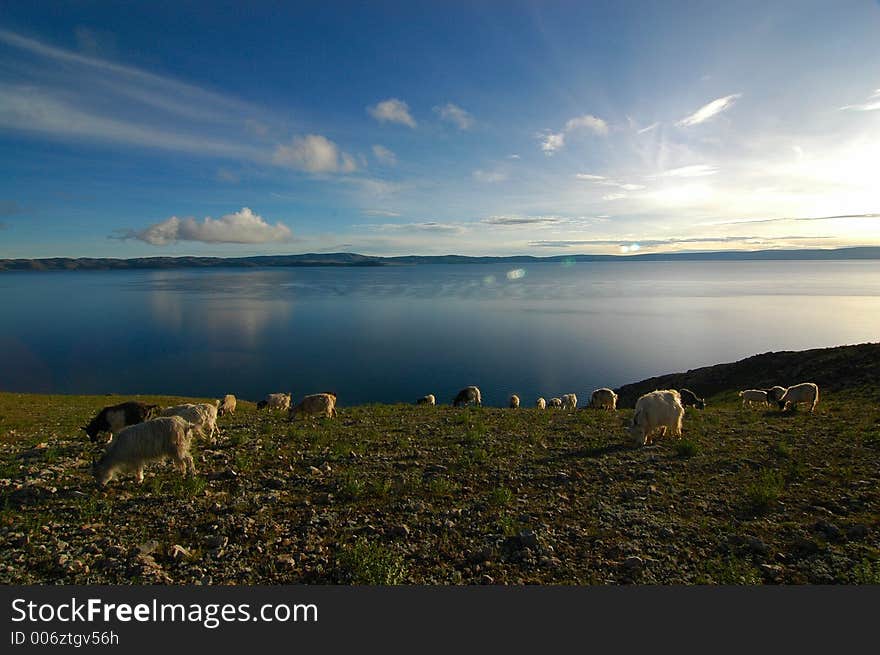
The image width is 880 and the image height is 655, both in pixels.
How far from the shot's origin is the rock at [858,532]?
25.5 ft

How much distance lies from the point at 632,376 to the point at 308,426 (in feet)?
172

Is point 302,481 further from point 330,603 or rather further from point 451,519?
point 330,603

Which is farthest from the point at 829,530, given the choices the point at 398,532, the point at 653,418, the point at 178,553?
the point at 178,553

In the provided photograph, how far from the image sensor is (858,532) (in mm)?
7852

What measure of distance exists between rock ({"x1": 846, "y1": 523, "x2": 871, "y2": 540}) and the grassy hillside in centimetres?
2

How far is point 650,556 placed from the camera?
7371mm

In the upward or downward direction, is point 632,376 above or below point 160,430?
below

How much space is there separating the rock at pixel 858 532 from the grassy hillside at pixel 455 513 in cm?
2

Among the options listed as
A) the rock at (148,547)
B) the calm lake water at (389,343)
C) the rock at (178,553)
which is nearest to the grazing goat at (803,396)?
the rock at (178,553)

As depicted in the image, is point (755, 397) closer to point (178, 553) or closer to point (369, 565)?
point (369, 565)

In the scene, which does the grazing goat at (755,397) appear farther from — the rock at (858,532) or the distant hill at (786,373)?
the rock at (858,532)

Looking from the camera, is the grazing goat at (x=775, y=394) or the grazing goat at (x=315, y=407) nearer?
the grazing goat at (x=315, y=407)

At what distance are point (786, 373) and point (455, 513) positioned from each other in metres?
44.5

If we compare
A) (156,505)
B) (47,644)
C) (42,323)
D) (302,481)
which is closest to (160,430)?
(156,505)
